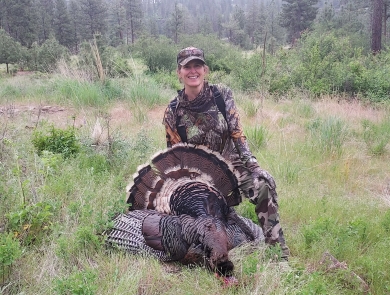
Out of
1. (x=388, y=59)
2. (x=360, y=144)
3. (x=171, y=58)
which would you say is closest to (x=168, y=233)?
(x=360, y=144)

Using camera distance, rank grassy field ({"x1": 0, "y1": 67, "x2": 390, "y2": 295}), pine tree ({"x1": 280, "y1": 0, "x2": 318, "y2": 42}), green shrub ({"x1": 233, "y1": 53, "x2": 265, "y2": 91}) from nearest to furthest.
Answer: grassy field ({"x1": 0, "y1": 67, "x2": 390, "y2": 295}), green shrub ({"x1": 233, "y1": 53, "x2": 265, "y2": 91}), pine tree ({"x1": 280, "y1": 0, "x2": 318, "y2": 42})

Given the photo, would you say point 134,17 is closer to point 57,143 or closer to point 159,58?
point 159,58

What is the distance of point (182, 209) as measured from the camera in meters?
2.60

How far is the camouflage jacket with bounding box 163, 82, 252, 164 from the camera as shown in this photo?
3.00 meters

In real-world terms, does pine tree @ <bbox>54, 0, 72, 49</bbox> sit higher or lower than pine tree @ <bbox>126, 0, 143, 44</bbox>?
lower

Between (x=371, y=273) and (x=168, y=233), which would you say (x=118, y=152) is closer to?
(x=168, y=233)

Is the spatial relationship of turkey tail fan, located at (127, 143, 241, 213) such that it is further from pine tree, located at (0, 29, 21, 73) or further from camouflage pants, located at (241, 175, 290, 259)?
pine tree, located at (0, 29, 21, 73)

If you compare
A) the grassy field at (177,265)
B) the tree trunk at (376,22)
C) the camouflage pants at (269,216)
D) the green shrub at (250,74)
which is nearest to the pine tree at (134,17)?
the tree trunk at (376,22)

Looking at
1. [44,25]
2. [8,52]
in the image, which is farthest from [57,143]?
[44,25]

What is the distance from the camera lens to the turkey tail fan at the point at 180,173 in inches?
107

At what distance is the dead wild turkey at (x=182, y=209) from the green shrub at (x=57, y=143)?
1.66m

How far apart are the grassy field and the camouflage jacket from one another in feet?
2.21

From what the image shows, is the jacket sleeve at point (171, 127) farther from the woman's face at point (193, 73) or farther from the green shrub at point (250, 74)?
the green shrub at point (250, 74)

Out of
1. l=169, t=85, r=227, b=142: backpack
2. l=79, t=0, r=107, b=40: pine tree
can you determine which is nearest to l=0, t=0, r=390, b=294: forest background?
l=169, t=85, r=227, b=142: backpack
